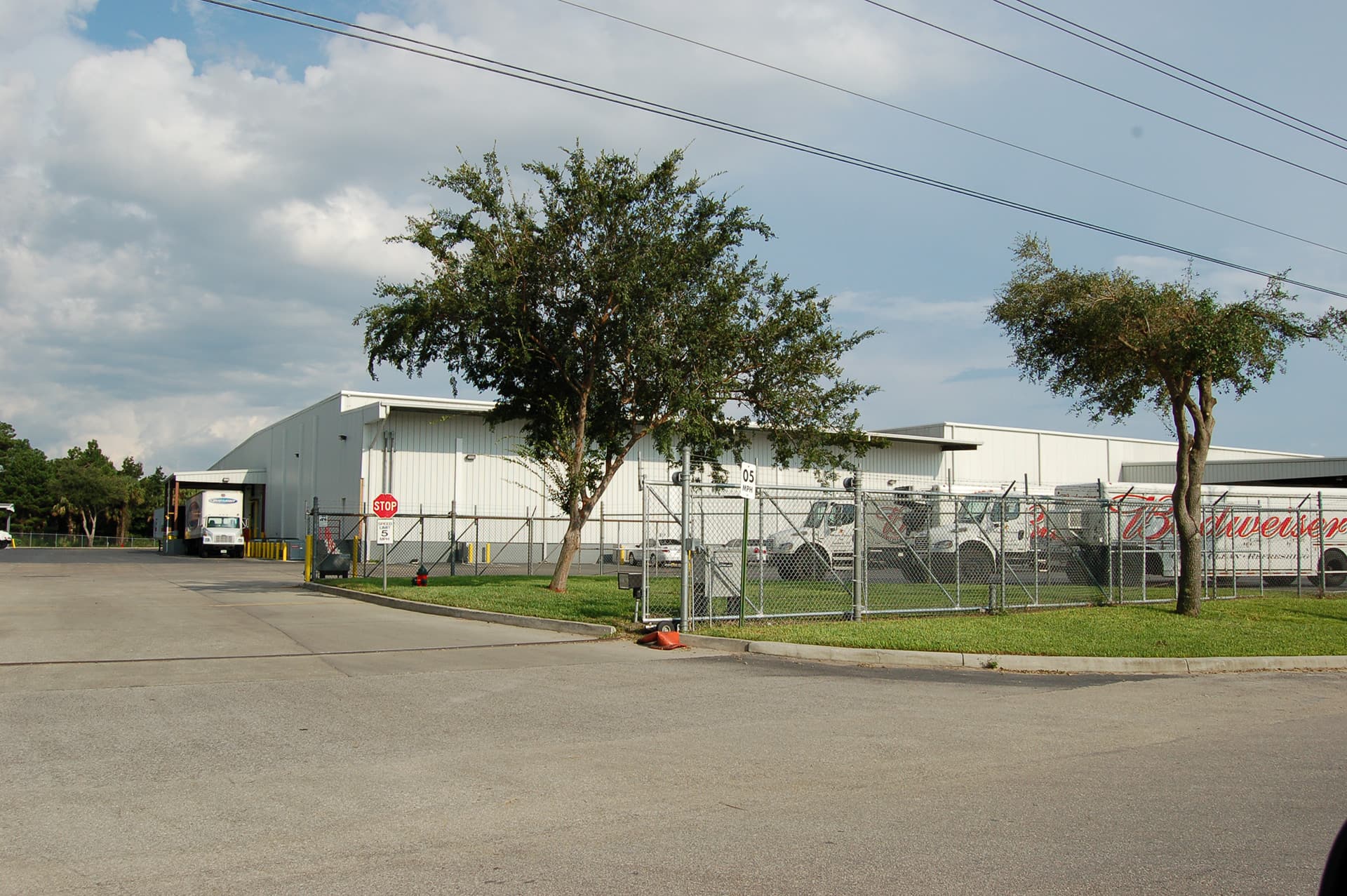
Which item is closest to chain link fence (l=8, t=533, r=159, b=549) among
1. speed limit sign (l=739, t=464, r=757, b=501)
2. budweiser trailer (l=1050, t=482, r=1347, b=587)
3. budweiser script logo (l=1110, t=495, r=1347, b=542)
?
budweiser trailer (l=1050, t=482, r=1347, b=587)

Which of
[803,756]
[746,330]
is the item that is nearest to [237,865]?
[803,756]

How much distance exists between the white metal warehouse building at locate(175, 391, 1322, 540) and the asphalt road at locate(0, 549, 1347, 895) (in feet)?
63.7

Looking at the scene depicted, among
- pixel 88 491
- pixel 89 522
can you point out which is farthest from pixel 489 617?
pixel 89 522

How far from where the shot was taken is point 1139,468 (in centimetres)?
6003

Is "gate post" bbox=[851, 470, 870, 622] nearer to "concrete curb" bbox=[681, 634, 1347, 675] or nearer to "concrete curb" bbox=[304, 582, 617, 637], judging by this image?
"concrete curb" bbox=[681, 634, 1347, 675]

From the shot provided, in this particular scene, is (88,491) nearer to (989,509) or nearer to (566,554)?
(566,554)

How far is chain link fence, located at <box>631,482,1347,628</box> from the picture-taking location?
52.3 feet

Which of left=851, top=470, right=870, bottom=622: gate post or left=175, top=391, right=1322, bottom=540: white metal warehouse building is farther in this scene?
left=175, top=391, right=1322, bottom=540: white metal warehouse building

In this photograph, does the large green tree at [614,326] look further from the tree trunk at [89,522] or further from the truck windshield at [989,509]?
the tree trunk at [89,522]

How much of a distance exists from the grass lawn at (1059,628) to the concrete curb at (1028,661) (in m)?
0.25

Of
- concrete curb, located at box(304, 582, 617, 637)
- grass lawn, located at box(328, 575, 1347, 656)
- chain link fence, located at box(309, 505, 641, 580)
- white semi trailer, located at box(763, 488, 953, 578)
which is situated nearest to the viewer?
grass lawn, located at box(328, 575, 1347, 656)

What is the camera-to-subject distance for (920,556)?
20438 mm

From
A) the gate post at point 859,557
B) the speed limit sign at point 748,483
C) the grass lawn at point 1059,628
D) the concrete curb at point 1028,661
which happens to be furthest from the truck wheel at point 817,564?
the concrete curb at point 1028,661

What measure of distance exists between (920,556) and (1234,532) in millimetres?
8168
